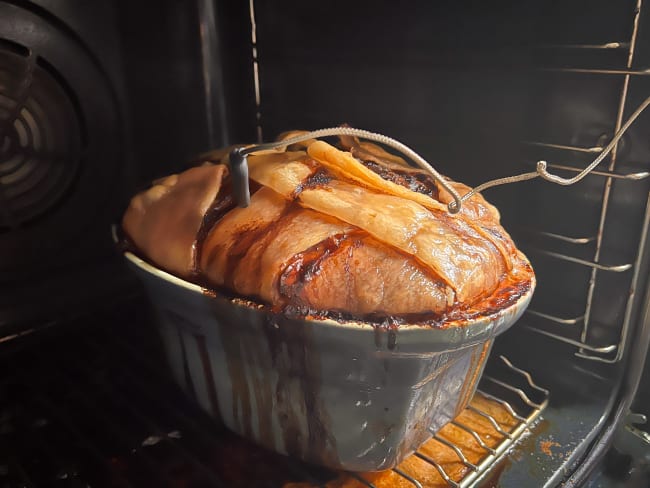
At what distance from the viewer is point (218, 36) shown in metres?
1.38

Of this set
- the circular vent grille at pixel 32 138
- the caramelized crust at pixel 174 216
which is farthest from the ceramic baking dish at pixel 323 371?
the circular vent grille at pixel 32 138

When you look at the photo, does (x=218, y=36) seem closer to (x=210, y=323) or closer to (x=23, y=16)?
(x=23, y=16)

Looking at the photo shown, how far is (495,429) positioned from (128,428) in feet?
1.96

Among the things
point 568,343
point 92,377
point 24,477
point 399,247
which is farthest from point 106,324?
point 568,343

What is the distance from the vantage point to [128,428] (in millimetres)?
973

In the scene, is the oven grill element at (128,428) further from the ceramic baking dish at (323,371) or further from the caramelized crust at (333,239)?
the caramelized crust at (333,239)

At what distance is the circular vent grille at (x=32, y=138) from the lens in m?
1.08

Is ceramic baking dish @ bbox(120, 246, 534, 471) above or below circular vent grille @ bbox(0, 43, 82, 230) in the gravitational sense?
below

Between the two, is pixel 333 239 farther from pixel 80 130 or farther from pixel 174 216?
pixel 80 130

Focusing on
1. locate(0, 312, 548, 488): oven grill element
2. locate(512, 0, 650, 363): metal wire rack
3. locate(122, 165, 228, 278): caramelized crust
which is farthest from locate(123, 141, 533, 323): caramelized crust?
locate(0, 312, 548, 488): oven grill element

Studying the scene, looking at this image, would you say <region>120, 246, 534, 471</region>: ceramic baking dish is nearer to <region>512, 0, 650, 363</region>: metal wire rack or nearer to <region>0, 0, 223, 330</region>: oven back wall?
<region>512, 0, 650, 363</region>: metal wire rack

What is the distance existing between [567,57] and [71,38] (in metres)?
0.90

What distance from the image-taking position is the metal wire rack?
2.81ft

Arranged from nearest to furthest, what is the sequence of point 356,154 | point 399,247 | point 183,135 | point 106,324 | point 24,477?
point 399,247, point 24,477, point 356,154, point 106,324, point 183,135
